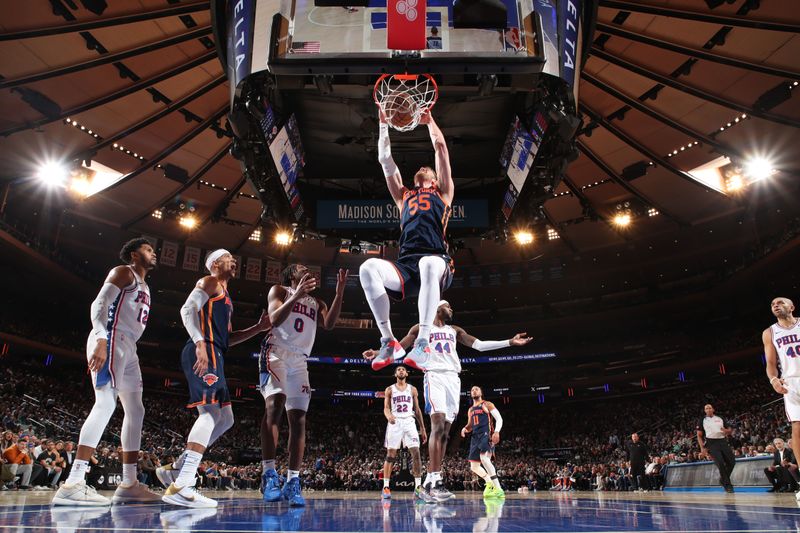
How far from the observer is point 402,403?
1107 cm

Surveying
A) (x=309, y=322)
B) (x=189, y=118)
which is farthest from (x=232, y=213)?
(x=309, y=322)

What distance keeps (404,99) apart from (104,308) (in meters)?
4.79

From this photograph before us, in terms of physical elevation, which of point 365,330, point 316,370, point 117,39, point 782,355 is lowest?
point 782,355

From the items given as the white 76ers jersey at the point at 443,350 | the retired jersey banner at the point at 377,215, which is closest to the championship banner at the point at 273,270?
the retired jersey banner at the point at 377,215

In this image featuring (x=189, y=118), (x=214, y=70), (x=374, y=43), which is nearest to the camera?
(x=374, y=43)

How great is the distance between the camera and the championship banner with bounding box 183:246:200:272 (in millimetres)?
29453

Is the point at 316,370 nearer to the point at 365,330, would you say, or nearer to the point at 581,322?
the point at 365,330

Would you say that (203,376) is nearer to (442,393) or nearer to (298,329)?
(298,329)

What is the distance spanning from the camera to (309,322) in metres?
6.19

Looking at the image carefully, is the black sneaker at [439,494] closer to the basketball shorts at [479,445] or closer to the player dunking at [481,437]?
the player dunking at [481,437]

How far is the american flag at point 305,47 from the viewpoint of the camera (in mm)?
7883

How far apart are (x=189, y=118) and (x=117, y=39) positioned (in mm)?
3447

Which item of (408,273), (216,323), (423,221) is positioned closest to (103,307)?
(216,323)

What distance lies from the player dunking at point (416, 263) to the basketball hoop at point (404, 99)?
1.14 metres
